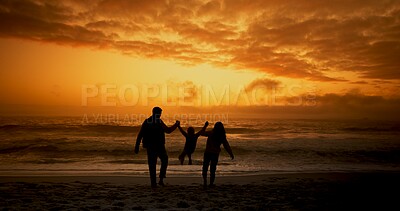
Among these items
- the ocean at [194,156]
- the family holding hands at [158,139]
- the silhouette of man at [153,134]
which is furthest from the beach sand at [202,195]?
the ocean at [194,156]

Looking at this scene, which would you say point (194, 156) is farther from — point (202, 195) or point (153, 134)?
point (202, 195)

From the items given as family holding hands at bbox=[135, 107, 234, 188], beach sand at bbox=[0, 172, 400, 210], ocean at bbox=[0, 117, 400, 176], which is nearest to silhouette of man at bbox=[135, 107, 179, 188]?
family holding hands at bbox=[135, 107, 234, 188]

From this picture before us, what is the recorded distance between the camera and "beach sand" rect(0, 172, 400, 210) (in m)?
6.43

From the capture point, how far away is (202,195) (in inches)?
299

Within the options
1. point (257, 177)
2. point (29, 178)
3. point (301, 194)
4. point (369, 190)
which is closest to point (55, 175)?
point (29, 178)

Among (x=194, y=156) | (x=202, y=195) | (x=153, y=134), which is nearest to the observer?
(x=202, y=195)

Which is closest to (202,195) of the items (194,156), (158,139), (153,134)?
(158,139)

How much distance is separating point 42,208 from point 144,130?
10.4 feet

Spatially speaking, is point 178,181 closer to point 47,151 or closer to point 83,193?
point 83,193

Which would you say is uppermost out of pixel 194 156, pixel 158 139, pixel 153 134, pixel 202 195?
pixel 153 134

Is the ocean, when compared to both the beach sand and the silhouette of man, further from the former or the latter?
the silhouette of man

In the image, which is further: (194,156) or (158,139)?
(194,156)

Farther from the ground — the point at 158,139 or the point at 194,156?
the point at 158,139

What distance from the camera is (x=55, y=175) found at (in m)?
11.2
